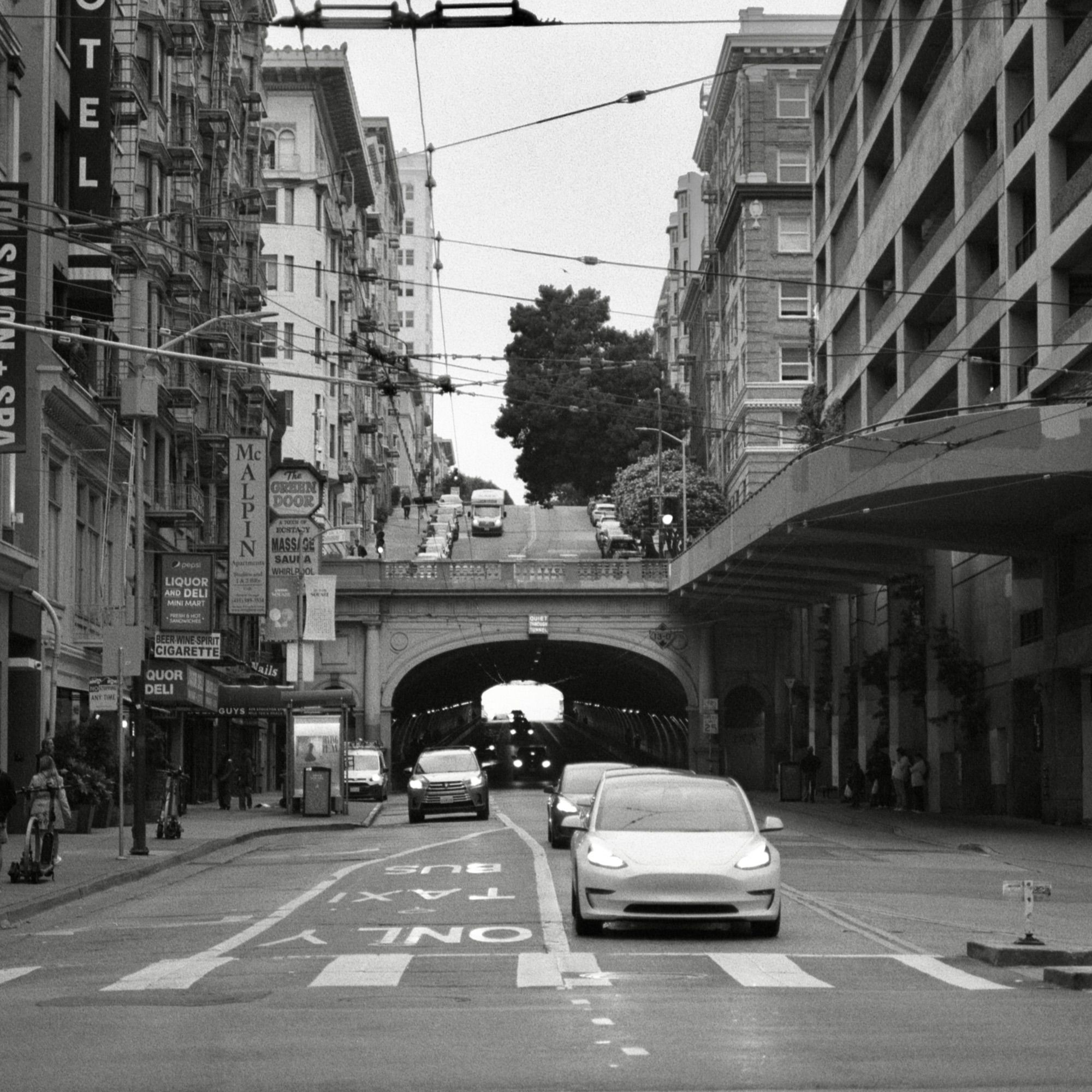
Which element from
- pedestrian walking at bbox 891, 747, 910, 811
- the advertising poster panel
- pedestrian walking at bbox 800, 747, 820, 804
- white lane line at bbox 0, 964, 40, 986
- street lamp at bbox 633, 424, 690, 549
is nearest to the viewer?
white lane line at bbox 0, 964, 40, 986

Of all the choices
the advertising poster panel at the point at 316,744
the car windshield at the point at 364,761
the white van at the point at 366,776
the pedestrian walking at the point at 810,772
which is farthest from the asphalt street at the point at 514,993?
the car windshield at the point at 364,761

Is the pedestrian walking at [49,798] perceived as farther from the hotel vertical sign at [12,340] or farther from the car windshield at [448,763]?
the car windshield at [448,763]

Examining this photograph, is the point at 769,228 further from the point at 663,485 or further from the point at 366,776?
the point at 366,776

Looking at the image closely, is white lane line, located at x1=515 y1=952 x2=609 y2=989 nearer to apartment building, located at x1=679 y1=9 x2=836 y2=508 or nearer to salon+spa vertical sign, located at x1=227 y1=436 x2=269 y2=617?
salon+spa vertical sign, located at x1=227 y1=436 x2=269 y2=617

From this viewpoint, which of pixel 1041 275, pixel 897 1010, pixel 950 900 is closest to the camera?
pixel 897 1010

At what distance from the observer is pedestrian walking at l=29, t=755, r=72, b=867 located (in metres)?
25.8

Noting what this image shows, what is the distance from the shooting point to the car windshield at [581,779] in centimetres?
3284

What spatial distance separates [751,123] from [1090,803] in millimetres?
63526

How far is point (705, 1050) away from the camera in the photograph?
405 inches

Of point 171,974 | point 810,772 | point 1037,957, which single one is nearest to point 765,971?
point 1037,957

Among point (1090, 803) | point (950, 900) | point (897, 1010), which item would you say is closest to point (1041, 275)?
point (1090, 803)

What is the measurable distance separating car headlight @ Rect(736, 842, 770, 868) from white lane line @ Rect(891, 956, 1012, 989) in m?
1.56

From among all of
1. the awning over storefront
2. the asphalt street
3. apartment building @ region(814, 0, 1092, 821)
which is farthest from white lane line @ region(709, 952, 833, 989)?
the awning over storefront

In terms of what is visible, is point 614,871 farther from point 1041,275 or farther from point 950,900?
point 1041,275
